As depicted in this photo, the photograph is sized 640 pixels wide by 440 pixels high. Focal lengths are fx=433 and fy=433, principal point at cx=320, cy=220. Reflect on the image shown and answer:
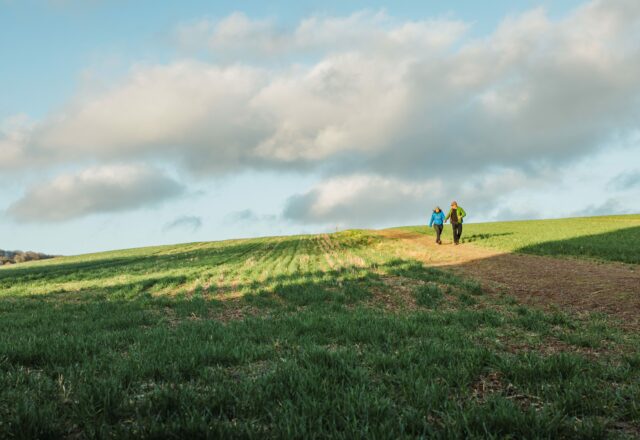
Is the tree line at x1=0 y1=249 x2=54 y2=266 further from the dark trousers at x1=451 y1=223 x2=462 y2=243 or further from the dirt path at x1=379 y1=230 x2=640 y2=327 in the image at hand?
→ the dirt path at x1=379 y1=230 x2=640 y2=327

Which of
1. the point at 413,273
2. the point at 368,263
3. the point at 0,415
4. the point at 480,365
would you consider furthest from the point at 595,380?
the point at 368,263

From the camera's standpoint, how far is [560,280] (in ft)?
49.3

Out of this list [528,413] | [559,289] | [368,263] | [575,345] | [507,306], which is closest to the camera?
[528,413]

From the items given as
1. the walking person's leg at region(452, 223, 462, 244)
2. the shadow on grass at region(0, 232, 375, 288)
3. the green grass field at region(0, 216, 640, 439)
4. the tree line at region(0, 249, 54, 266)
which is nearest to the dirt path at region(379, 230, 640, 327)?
the green grass field at region(0, 216, 640, 439)

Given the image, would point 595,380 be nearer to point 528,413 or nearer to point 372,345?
point 528,413

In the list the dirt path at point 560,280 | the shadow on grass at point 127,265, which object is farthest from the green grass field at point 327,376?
the shadow on grass at point 127,265

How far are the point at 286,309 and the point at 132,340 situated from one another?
427 cm

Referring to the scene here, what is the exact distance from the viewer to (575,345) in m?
7.00

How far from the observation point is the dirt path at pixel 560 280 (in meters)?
11.0

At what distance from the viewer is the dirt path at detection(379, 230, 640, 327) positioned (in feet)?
36.0

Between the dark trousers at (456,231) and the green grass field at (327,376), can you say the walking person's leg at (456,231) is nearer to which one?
the dark trousers at (456,231)

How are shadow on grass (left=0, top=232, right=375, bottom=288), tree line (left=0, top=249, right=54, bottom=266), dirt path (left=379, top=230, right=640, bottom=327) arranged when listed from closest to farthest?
dirt path (left=379, top=230, right=640, bottom=327) → shadow on grass (left=0, top=232, right=375, bottom=288) → tree line (left=0, top=249, right=54, bottom=266)

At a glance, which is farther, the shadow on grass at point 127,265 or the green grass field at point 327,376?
the shadow on grass at point 127,265

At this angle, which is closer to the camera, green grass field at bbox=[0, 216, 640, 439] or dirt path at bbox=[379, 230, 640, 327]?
green grass field at bbox=[0, 216, 640, 439]
